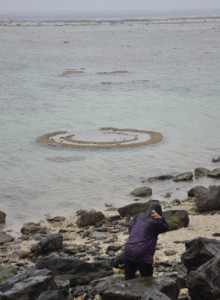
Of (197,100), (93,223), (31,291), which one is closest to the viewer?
(31,291)

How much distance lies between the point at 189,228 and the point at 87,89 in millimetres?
31570

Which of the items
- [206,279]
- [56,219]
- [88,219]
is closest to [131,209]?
[88,219]

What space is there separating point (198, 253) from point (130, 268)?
4.40 feet

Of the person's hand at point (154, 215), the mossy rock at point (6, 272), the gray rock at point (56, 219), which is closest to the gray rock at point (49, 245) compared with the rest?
the mossy rock at point (6, 272)

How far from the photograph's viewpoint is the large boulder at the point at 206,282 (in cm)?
1011

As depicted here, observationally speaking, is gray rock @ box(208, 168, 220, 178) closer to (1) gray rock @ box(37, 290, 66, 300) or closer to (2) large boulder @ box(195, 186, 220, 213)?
(2) large boulder @ box(195, 186, 220, 213)

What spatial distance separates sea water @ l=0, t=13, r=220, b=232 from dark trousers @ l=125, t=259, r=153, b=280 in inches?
288

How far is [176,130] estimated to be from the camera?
31.7 m

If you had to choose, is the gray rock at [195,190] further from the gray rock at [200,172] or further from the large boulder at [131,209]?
the gray rock at [200,172]

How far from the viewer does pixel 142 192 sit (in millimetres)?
20953

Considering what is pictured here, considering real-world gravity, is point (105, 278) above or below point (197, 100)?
below

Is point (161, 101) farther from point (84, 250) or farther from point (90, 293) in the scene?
point (90, 293)

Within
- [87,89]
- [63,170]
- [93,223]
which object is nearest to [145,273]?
[93,223]

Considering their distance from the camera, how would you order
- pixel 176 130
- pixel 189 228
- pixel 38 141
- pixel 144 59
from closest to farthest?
pixel 189 228 < pixel 38 141 < pixel 176 130 < pixel 144 59
